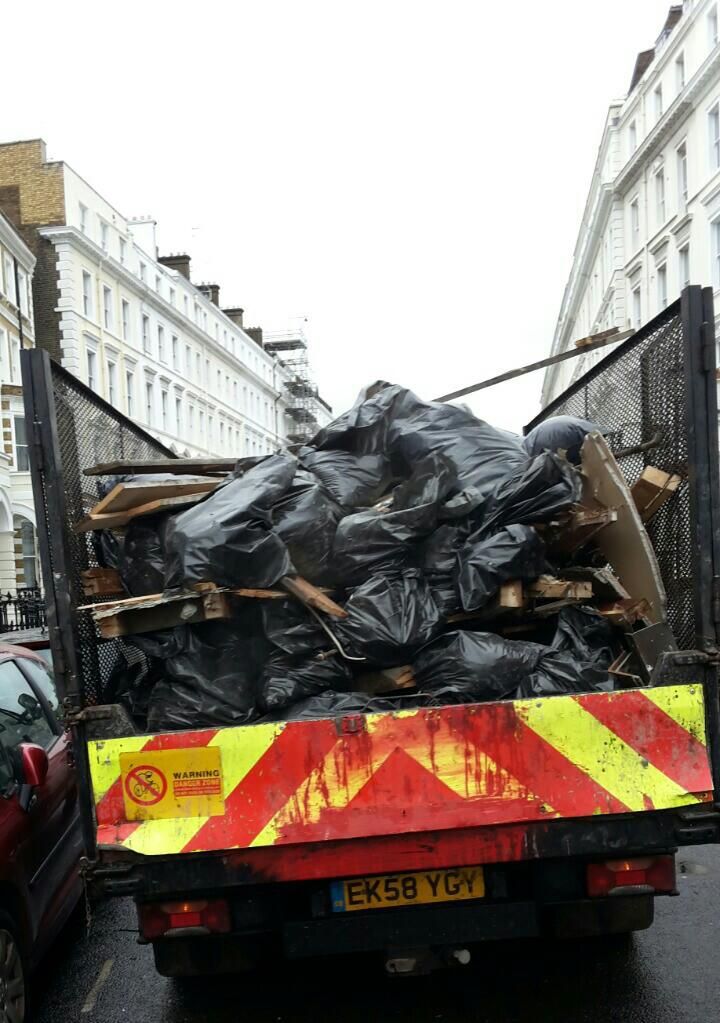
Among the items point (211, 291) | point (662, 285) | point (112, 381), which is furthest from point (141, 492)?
point (211, 291)

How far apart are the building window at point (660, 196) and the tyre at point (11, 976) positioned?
3183 centimetres

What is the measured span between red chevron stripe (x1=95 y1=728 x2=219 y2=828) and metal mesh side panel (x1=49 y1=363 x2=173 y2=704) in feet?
1.03

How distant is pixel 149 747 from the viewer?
2.64 m

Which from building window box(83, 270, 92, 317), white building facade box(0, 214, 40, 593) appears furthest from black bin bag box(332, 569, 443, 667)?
building window box(83, 270, 92, 317)

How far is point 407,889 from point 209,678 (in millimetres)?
969

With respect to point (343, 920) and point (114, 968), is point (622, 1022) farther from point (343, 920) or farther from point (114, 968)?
point (114, 968)

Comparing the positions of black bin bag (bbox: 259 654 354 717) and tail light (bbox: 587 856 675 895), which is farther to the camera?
black bin bag (bbox: 259 654 354 717)

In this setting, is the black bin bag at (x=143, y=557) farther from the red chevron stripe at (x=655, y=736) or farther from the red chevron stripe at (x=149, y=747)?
the red chevron stripe at (x=655, y=736)

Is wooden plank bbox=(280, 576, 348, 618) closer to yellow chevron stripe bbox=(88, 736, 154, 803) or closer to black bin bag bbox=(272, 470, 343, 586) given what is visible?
black bin bag bbox=(272, 470, 343, 586)

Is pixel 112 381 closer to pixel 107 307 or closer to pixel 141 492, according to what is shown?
pixel 107 307

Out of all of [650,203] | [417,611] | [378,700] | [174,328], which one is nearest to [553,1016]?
[378,700]

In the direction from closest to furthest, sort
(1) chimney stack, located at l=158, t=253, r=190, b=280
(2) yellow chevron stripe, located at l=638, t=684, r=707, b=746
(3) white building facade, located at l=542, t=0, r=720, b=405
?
1. (2) yellow chevron stripe, located at l=638, t=684, r=707, b=746
2. (3) white building facade, located at l=542, t=0, r=720, b=405
3. (1) chimney stack, located at l=158, t=253, r=190, b=280

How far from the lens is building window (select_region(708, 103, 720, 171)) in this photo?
25734mm

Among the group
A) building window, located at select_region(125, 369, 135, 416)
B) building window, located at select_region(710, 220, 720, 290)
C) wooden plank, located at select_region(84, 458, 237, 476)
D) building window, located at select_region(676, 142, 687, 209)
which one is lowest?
wooden plank, located at select_region(84, 458, 237, 476)
